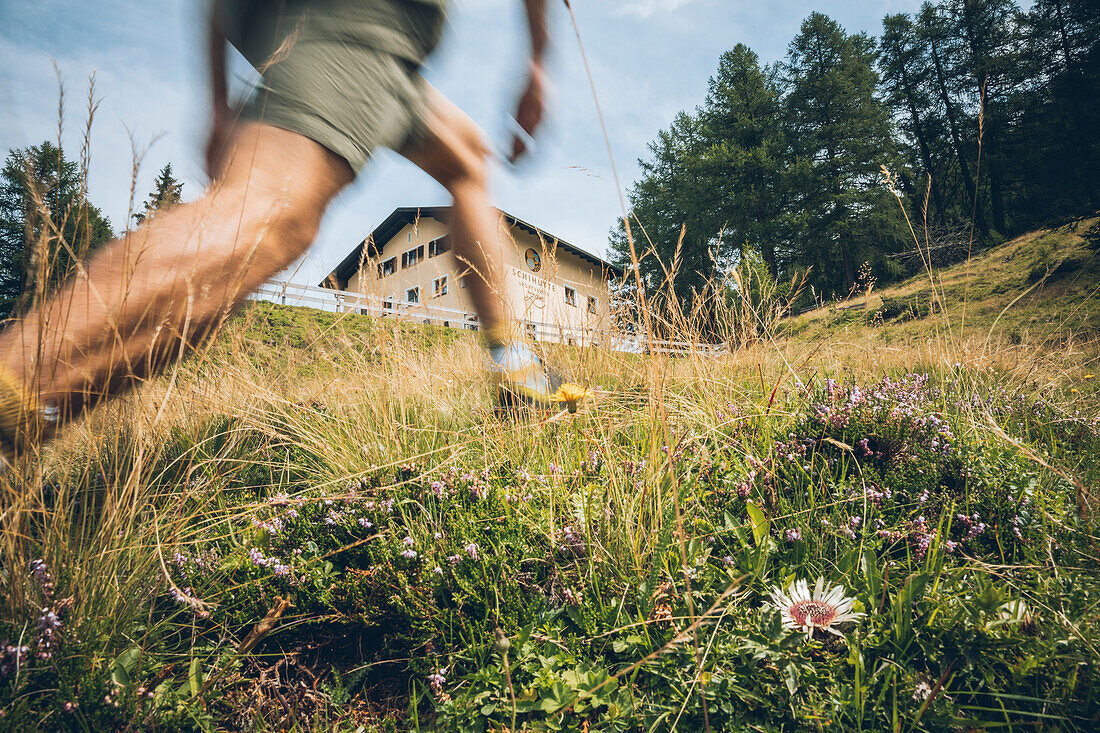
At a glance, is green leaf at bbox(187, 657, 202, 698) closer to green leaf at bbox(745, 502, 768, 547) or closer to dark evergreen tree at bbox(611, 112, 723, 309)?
green leaf at bbox(745, 502, 768, 547)

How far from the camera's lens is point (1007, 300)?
324 inches

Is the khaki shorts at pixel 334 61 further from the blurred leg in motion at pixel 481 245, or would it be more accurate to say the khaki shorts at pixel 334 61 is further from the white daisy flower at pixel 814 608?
the white daisy flower at pixel 814 608

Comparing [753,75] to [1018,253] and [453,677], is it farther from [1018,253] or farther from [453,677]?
[453,677]

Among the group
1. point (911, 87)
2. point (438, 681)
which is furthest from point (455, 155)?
point (911, 87)

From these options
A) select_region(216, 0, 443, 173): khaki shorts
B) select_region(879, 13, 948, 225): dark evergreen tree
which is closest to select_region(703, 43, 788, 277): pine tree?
select_region(879, 13, 948, 225): dark evergreen tree

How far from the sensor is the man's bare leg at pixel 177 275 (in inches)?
34.9

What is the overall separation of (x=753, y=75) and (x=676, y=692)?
108ft

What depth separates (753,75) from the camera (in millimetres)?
25875

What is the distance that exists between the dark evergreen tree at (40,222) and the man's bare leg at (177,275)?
57mm

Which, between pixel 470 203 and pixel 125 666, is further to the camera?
pixel 470 203

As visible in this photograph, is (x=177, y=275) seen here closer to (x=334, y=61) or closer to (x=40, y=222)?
(x=40, y=222)

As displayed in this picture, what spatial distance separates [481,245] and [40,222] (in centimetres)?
123

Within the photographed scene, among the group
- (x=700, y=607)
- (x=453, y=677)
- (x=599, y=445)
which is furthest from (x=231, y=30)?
(x=700, y=607)

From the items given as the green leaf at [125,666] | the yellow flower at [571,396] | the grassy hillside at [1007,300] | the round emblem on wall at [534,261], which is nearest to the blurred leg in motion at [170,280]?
the green leaf at [125,666]
